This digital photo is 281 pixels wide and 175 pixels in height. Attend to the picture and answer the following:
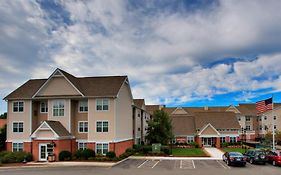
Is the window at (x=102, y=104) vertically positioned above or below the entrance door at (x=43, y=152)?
above

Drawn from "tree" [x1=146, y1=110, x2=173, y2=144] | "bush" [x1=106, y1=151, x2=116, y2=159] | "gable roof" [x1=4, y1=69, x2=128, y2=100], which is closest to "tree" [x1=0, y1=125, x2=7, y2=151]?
"gable roof" [x1=4, y1=69, x2=128, y2=100]

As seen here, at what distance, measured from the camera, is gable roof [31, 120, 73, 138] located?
3744cm

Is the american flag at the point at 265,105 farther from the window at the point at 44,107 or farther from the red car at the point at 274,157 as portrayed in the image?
the window at the point at 44,107

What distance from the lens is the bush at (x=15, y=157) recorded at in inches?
1446

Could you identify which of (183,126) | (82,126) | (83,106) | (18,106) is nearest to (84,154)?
(82,126)

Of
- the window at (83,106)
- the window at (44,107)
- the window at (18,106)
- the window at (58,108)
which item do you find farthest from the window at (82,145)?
the window at (18,106)

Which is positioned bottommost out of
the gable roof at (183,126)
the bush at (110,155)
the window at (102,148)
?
the bush at (110,155)

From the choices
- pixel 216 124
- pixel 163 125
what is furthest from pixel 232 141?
pixel 163 125

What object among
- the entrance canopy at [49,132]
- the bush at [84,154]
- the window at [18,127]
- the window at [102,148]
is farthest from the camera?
the window at [18,127]

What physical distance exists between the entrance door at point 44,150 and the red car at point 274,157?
25.3m

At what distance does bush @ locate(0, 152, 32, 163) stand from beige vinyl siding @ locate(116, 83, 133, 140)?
1125cm

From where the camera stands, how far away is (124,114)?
143ft

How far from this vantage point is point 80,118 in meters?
41.1

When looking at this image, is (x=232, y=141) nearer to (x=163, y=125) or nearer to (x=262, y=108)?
(x=163, y=125)
